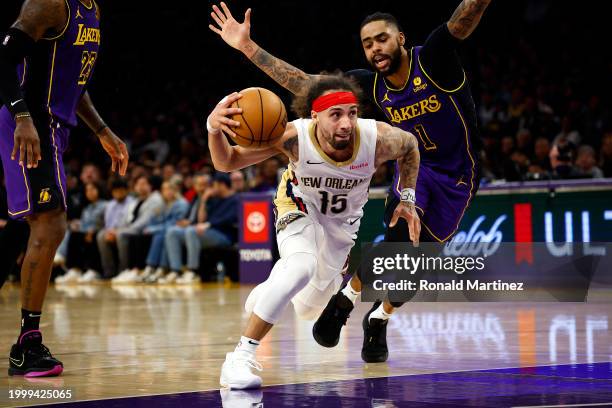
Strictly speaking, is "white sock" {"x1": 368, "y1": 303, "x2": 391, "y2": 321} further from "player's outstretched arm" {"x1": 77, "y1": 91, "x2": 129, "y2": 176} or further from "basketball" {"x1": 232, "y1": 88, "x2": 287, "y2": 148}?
"player's outstretched arm" {"x1": 77, "y1": 91, "x2": 129, "y2": 176}

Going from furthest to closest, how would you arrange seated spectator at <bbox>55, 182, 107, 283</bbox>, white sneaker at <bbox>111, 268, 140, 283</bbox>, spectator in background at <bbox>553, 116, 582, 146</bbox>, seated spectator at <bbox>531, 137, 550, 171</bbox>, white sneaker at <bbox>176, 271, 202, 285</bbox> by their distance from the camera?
seated spectator at <bbox>55, 182, 107, 283</bbox> < white sneaker at <bbox>111, 268, 140, 283</bbox> < white sneaker at <bbox>176, 271, 202, 285</bbox> < spectator in background at <bbox>553, 116, 582, 146</bbox> < seated spectator at <bbox>531, 137, 550, 171</bbox>

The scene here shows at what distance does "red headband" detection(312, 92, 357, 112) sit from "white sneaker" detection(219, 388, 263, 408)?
57.5 inches

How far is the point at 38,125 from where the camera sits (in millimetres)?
5328

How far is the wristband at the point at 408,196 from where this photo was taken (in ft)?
17.8

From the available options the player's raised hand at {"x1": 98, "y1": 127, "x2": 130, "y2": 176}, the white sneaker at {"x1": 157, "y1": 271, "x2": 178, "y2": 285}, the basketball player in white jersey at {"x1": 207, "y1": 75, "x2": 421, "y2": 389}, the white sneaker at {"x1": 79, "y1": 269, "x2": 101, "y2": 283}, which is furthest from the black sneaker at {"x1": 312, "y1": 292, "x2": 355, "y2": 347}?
the white sneaker at {"x1": 79, "y1": 269, "x2": 101, "y2": 283}

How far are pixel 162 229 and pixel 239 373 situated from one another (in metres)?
10.1

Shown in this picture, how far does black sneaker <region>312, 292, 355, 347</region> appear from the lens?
19.2ft

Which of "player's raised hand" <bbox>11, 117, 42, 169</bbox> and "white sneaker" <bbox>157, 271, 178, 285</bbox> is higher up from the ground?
"player's raised hand" <bbox>11, 117, 42, 169</bbox>

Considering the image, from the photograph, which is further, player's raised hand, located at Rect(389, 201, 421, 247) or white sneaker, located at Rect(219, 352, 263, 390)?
player's raised hand, located at Rect(389, 201, 421, 247)

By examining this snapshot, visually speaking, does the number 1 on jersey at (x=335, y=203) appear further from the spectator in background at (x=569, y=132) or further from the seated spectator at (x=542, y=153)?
the spectator in background at (x=569, y=132)

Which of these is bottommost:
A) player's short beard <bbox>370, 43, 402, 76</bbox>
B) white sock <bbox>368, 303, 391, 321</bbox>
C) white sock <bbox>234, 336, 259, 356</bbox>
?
white sock <bbox>234, 336, 259, 356</bbox>

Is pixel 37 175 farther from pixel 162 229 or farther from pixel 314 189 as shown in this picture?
pixel 162 229

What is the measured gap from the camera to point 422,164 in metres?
6.43

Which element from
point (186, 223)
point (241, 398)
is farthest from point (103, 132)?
point (186, 223)
